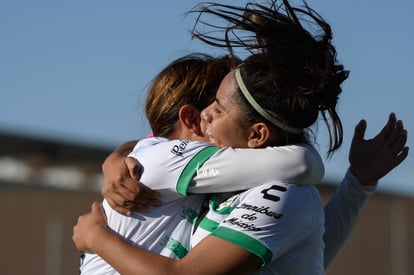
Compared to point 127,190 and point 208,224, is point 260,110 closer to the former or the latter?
point 208,224

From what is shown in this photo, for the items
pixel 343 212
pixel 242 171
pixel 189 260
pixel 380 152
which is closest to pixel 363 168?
pixel 380 152

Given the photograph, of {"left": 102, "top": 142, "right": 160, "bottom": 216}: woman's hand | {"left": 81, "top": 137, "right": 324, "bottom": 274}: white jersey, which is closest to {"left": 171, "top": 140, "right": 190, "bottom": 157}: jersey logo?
{"left": 81, "top": 137, "right": 324, "bottom": 274}: white jersey

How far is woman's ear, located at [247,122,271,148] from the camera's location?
3.53 m

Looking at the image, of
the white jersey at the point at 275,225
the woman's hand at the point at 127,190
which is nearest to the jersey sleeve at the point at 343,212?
the white jersey at the point at 275,225

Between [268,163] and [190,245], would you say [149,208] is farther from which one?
[268,163]

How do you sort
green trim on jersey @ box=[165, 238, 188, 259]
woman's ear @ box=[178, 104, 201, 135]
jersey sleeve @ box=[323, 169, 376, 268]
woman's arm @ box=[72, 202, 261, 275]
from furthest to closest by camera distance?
jersey sleeve @ box=[323, 169, 376, 268]
woman's ear @ box=[178, 104, 201, 135]
green trim on jersey @ box=[165, 238, 188, 259]
woman's arm @ box=[72, 202, 261, 275]

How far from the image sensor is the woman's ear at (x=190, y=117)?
3.76m

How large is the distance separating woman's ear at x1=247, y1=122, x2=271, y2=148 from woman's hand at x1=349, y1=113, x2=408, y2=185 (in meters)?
0.87

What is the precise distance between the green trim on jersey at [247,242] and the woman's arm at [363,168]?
3.18 ft

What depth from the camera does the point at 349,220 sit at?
14.1 feet

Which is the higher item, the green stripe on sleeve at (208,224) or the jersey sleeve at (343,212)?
the green stripe on sleeve at (208,224)

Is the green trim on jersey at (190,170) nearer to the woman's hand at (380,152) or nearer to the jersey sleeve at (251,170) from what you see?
the jersey sleeve at (251,170)

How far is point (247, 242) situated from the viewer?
332 cm

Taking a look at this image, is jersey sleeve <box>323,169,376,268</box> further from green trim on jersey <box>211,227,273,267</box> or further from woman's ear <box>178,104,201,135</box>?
green trim on jersey <box>211,227,273,267</box>
